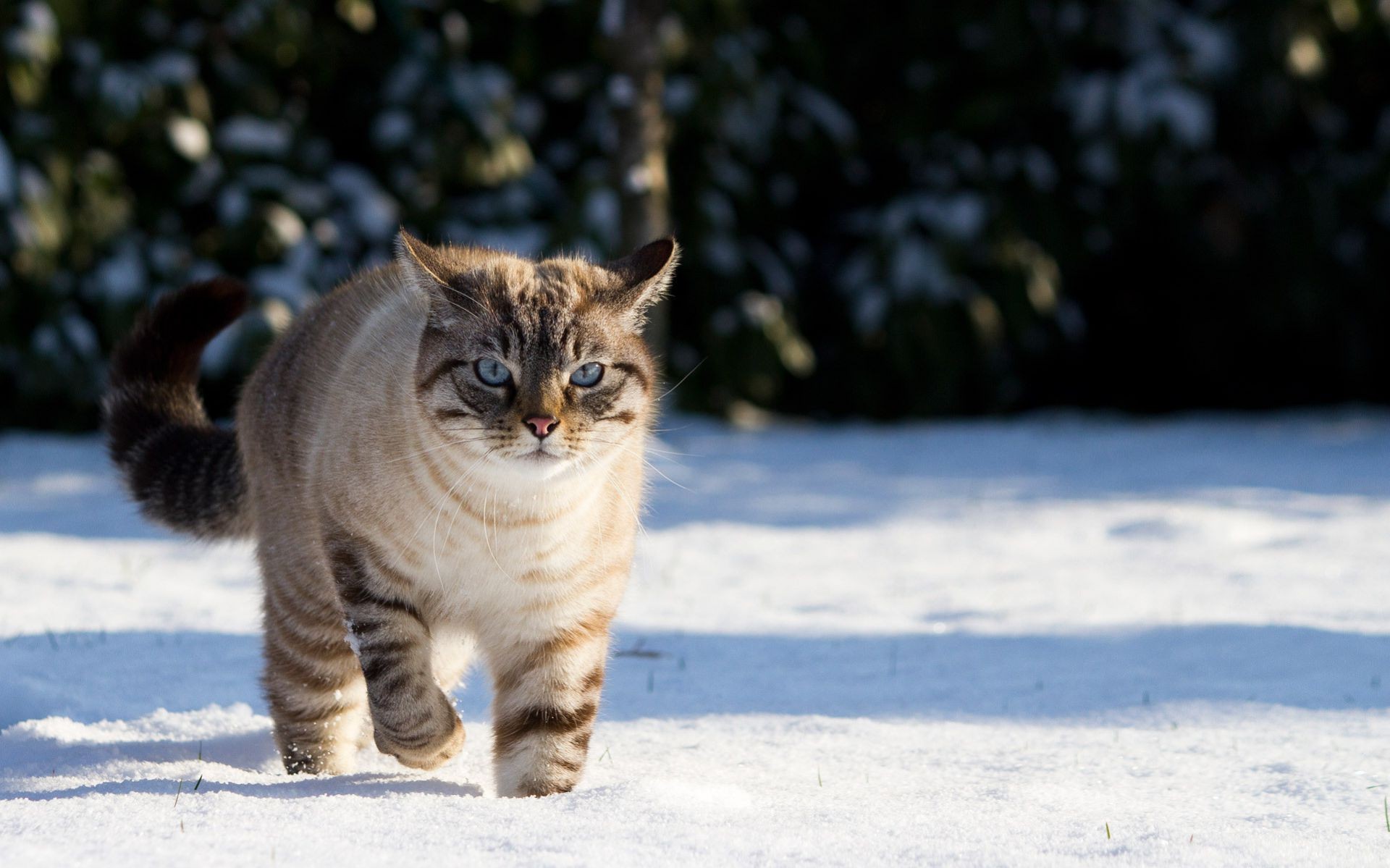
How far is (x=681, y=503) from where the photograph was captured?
662cm

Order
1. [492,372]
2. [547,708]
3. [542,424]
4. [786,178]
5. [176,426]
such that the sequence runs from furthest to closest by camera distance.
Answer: [786,178] < [176,426] < [547,708] < [492,372] < [542,424]

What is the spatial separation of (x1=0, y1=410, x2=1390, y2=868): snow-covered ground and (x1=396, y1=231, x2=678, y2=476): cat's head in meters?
0.71

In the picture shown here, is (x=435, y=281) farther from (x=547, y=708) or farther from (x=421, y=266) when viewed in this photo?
(x=547, y=708)

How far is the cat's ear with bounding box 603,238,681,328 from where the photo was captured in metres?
3.02

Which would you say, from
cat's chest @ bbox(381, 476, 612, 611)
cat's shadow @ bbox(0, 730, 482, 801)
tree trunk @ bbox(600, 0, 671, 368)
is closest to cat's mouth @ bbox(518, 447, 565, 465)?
cat's chest @ bbox(381, 476, 612, 611)

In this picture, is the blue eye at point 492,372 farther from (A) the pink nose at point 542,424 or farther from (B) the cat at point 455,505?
(A) the pink nose at point 542,424

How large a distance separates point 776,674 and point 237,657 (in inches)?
59.8

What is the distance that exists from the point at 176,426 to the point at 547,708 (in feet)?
4.62

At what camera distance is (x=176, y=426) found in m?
3.65

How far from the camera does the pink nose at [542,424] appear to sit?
273 cm

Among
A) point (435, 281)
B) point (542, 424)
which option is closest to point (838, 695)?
point (542, 424)

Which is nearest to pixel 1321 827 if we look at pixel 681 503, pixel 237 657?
pixel 237 657

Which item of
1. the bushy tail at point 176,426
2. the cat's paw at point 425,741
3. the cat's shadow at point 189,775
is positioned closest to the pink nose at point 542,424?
the cat's paw at point 425,741

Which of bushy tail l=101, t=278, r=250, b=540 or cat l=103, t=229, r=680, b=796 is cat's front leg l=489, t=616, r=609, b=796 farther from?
bushy tail l=101, t=278, r=250, b=540
